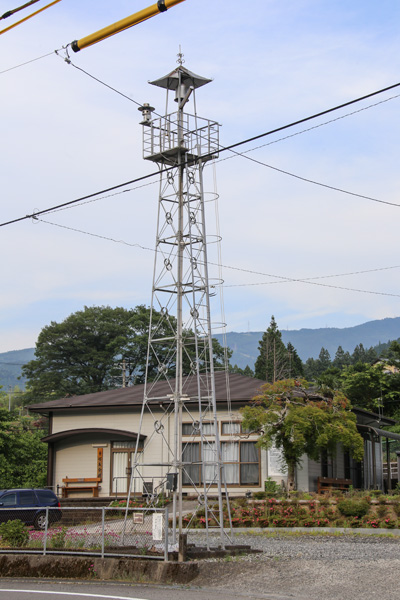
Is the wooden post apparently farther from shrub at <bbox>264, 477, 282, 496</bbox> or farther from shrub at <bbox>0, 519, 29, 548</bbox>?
shrub at <bbox>264, 477, 282, 496</bbox>

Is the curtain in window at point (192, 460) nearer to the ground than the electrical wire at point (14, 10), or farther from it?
nearer to the ground

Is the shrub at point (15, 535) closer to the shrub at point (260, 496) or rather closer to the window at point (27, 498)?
the window at point (27, 498)

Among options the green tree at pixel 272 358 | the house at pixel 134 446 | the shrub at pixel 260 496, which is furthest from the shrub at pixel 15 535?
the green tree at pixel 272 358

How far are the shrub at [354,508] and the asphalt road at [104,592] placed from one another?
332 inches

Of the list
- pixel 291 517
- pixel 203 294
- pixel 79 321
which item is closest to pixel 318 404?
pixel 291 517

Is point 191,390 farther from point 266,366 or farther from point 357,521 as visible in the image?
point 266,366

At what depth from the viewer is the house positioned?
29453 millimetres

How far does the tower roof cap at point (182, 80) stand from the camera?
19.1 metres

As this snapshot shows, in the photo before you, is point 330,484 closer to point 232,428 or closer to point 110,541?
point 232,428

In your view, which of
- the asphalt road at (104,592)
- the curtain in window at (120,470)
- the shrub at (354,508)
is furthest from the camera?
the curtain in window at (120,470)

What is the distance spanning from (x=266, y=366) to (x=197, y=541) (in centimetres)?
6122

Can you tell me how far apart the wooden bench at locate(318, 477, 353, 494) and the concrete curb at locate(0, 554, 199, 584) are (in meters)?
13.0

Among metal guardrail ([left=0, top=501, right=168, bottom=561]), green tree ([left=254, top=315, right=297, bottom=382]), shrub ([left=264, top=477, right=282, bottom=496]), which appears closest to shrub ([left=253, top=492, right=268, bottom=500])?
shrub ([left=264, top=477, right=282, bottom=496])

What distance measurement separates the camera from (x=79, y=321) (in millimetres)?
76438
